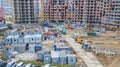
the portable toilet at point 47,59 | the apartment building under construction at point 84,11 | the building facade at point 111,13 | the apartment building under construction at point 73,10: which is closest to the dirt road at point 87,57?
the portable toilet at point 47,59

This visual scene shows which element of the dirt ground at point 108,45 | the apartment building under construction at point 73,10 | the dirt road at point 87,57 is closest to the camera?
the dirt road at point 87,57

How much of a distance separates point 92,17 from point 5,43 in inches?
917

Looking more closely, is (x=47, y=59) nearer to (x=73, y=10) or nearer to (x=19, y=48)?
(x=19, y=48)

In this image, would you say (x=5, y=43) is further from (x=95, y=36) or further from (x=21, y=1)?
(x=21, y=1)

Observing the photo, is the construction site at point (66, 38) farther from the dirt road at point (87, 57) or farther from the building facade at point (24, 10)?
the building facade at point (24, 10)

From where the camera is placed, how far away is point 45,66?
17.7 metres

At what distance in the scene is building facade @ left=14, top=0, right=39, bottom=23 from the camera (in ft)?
152

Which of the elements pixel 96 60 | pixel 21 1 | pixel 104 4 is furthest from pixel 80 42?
pixel 21 1

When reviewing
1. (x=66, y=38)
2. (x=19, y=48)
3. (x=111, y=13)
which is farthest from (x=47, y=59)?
(x=111, y=13)

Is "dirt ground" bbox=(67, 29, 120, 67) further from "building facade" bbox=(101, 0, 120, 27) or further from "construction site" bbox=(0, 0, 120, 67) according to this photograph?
"building facade" bbox=(101, 0, 120, 27)

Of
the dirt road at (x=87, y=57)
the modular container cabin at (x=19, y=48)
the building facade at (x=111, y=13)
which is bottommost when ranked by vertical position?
the dirt road at (x=87, y=57)

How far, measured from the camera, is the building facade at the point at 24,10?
152ft

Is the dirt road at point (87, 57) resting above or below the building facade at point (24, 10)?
below

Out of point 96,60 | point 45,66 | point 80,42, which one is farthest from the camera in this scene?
point 80,42
